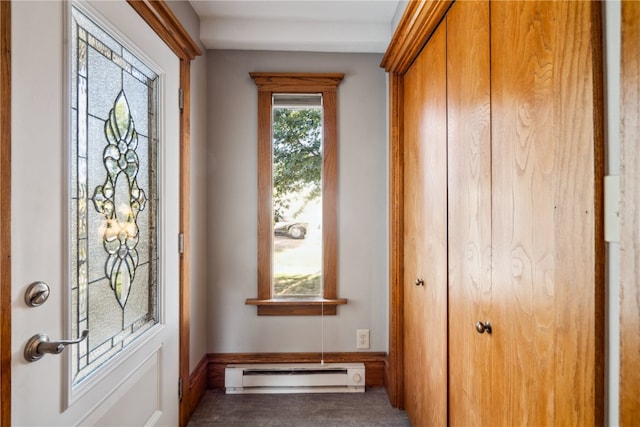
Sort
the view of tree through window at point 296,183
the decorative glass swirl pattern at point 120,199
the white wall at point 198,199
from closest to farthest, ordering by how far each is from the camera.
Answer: the decorative glass swirl pattern at point 120,199 → the white wall at point 198,199 → the view of tree through window at point 296,183

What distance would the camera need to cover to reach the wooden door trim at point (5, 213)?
722 mm

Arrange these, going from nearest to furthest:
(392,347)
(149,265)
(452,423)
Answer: (452,423) < (149,265) < (392,347)

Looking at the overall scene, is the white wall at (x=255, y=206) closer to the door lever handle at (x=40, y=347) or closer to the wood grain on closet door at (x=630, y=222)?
the door lever handle at (x=40, y=347)

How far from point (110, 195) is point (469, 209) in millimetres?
1266

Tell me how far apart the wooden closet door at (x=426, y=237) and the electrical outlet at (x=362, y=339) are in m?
0.32

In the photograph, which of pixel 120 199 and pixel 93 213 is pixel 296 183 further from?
pixel 93 213

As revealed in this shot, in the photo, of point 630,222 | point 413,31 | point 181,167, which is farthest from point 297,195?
point 630,222

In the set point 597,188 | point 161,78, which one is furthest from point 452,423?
point 161,78

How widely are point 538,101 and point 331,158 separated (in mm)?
1424

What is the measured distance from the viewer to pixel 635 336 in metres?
0.49

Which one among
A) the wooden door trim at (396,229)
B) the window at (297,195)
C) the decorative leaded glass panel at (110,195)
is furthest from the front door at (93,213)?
the wooden door trim at (396,229)

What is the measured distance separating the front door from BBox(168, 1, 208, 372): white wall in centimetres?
25

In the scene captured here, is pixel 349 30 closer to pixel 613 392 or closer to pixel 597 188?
pixel 597 188

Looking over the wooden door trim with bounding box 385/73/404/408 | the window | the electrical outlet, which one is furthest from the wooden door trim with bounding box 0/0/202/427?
the wooden door trim with bounding box 385/73/404/408
